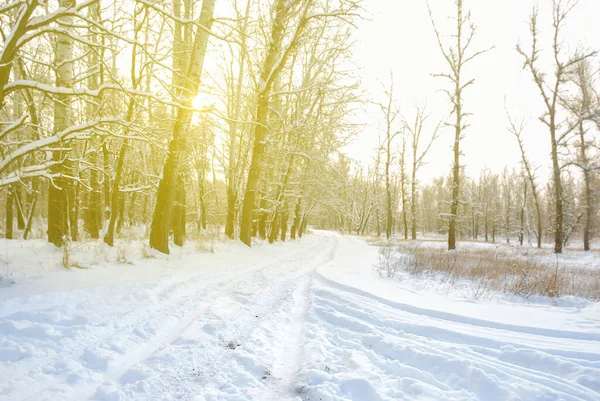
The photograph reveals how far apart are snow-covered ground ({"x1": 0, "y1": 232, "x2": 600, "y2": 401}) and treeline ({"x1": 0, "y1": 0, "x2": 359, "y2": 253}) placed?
188 cm

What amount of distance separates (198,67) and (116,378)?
7777mm

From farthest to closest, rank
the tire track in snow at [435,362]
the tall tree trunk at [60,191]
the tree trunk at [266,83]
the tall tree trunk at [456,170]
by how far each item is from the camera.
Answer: the tall tree trunk at [456,170]
the tree trunk at [266,83]
the tall tree trunk at [60,191]
the tire track in snow at [435,362]

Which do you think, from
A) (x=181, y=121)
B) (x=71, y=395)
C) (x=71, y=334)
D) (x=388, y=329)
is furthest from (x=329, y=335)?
(x=181, y=121)

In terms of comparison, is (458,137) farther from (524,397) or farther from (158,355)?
(158,355)

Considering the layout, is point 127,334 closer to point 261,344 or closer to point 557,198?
point 261,344

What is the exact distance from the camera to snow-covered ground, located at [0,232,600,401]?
2553 mm

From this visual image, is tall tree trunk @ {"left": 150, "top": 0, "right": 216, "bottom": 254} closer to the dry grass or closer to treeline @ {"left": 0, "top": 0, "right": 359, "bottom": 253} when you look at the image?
treeline @ {"left": 0, "top": 0, "right": 359, "bottom": 253}

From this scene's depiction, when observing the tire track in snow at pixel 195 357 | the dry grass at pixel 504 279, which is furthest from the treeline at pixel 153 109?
the dry grass at pixel 504 279

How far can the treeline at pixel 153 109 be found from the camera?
407cm

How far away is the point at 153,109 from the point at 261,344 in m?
13.9

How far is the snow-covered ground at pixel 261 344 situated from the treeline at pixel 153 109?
1.88m

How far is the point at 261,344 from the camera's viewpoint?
11.2ft

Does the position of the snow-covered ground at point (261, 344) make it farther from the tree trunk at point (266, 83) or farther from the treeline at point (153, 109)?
the tree trunk at point (266, 83)

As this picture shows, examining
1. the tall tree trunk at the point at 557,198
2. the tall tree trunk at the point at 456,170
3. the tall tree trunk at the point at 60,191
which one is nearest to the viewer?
the tall tree trunk at the point at 60,191
